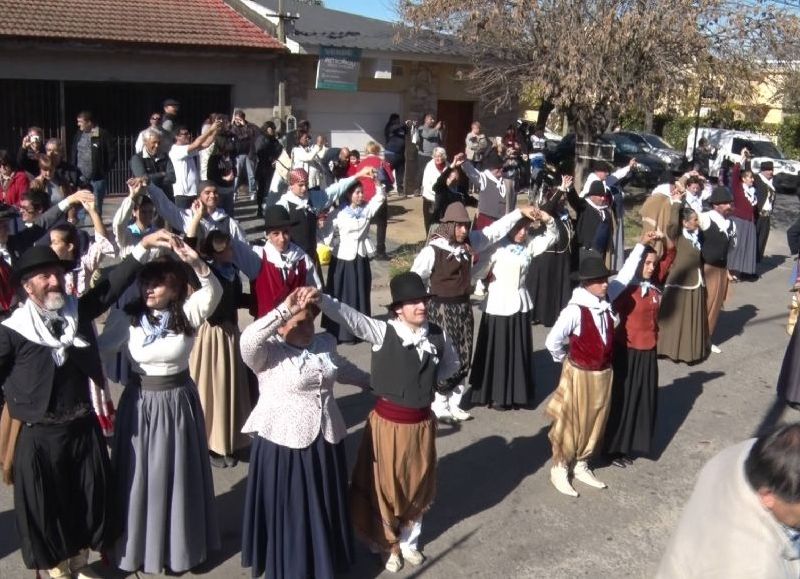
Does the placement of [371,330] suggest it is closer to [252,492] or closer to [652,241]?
[252,492]

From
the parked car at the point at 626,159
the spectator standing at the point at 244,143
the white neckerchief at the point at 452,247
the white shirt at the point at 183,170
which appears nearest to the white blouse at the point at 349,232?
the white neckerchief at the point at 452,247

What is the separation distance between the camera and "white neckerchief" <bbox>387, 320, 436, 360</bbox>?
517cm

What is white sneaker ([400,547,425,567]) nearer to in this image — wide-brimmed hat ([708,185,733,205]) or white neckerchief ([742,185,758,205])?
wide-brimmed hat ([708,185,733,205])

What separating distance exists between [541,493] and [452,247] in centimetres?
204

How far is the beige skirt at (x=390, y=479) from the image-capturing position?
5.19m

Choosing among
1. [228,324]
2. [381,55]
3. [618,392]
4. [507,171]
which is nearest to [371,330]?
→ [228,324]

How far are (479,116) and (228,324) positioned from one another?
16423 mm

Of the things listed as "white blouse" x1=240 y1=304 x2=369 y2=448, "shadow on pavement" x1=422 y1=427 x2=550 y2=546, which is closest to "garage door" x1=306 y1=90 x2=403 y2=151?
"shadow on pavement" x1=422 y1=427 x2=550 y2=546

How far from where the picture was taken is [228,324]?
634cm

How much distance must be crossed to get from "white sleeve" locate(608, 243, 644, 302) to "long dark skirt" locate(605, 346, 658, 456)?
45 cm

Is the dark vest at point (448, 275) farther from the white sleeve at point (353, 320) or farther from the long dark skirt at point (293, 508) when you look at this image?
the long dark skirt at point (293, 508)

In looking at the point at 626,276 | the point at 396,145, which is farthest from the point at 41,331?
the point at 396,145

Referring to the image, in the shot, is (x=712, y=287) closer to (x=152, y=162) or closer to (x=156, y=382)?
(x=152, y=162)

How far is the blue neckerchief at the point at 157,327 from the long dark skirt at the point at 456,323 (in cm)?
292
